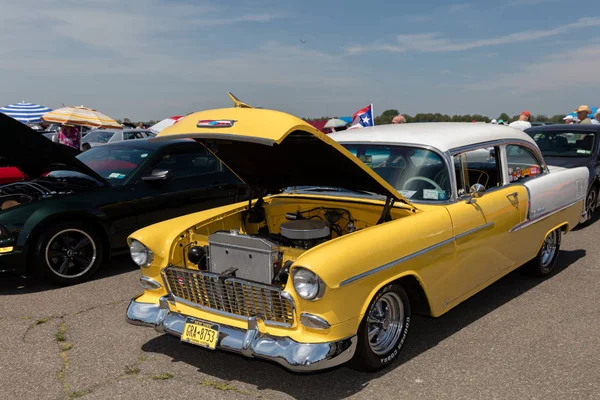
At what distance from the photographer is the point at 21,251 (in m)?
5.39

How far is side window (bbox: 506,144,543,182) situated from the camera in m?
5.11

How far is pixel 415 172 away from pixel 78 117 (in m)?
11.5

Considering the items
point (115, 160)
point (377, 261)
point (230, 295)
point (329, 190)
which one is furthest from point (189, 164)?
point (377, 261)

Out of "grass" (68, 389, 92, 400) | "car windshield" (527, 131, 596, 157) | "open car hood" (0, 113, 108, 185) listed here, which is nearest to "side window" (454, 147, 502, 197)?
"grass" (68, 389, 92, 400)

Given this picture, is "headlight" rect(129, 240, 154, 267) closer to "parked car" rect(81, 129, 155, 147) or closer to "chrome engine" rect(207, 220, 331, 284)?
"chrome engine" rect(207, 220, 331, 284)

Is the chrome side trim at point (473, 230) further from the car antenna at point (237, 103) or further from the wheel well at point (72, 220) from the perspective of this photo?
the wheel well at point (72, 220)

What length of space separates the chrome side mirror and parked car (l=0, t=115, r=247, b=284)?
2963 mm

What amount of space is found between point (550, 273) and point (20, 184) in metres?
5.86

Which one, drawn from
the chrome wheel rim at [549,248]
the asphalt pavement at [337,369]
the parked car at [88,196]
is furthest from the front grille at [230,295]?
the chrome wheel rim at [549,248]

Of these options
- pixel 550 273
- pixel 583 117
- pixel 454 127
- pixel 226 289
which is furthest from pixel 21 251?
pixel 583 117

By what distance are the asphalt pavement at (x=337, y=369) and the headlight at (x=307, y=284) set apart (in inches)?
27.2

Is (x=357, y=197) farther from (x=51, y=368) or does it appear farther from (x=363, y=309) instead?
(x=51, y=368)

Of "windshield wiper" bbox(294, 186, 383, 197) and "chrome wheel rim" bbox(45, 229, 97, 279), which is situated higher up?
"windshield wiper" bbox(294, 186, 383, 197)

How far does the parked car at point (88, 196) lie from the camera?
5.46m
